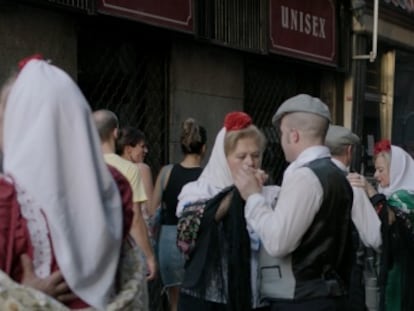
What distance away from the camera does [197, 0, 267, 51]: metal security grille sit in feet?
30.5

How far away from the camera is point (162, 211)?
707 centimetres

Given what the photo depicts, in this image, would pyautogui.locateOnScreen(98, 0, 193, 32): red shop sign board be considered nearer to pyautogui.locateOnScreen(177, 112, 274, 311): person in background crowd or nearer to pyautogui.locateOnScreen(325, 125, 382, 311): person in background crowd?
pyautogui.locateOnScreen(325, 125, 382, 311): person in background crowd

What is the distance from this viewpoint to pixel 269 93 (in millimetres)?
11461

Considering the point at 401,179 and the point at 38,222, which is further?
the point at 401,179

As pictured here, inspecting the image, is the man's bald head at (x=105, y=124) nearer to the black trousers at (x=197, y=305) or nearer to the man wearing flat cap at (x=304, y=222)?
the black trousers at (x=197, y=305)

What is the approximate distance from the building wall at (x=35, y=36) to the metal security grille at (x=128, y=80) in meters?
0.34

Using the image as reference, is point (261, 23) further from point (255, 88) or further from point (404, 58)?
point (404, 58)

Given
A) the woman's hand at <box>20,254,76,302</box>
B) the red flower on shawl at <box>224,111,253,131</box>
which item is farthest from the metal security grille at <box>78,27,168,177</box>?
A: the woman's hand at <box>20,254,76,302</box>

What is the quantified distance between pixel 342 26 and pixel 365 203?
7267 mm

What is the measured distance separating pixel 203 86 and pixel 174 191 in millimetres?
3056

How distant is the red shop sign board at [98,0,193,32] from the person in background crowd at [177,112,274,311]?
2851 mm

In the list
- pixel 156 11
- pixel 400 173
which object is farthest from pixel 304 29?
pixel 400 173

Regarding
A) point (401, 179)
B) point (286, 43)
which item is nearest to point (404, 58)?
point (286, 43)

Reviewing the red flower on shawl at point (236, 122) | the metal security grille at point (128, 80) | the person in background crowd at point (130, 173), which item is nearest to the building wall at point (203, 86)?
the metal security grille at point (128, 80)
